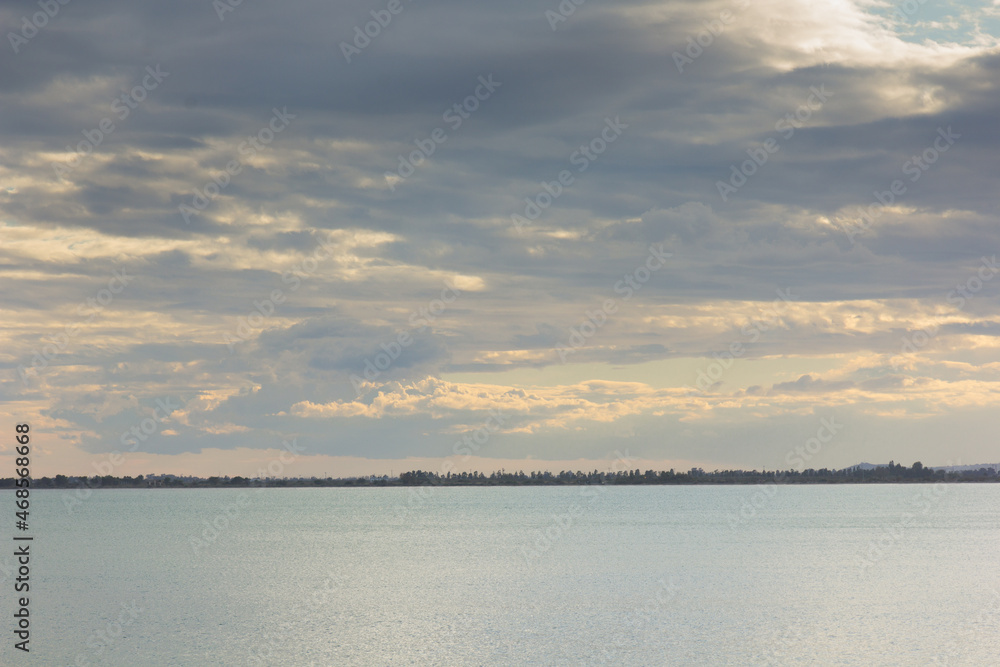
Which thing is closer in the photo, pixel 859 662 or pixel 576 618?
pixel 859 662

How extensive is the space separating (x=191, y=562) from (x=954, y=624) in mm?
66919

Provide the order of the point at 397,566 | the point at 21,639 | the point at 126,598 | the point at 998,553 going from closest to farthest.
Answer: the point at 21,639 → the point at 126,598 → the point at 397,566 → the point at 998,553

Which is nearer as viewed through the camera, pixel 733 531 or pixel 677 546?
pixel 677 546

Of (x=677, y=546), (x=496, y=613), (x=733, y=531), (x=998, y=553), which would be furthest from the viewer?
(x=733, y=531)

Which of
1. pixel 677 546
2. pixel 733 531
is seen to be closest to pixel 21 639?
pixel 677 546

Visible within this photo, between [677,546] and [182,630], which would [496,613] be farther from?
[677,546]

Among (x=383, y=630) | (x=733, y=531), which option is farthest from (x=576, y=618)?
(x=733, y=531)

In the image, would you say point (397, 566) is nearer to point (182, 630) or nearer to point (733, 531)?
point (182, 630)

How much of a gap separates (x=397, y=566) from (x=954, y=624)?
4812 centimetres

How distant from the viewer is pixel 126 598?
62.8m

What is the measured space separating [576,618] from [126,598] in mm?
30938

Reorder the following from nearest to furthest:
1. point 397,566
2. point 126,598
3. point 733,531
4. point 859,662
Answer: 1. point 859,662
2. point 126,598
3. point 397,566
4. point 733,531

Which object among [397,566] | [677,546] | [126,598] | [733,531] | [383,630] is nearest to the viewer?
[383,630]

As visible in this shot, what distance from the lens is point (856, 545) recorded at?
346 ft
